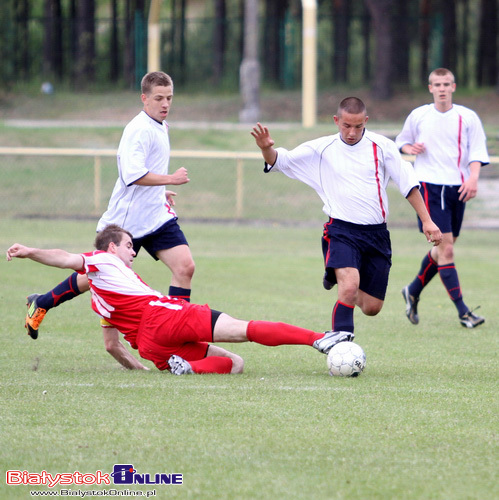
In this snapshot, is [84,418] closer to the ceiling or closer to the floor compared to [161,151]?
closer to the floor

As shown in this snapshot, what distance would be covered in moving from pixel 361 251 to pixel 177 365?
1544 mm

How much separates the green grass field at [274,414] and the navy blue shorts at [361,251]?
1.93ft

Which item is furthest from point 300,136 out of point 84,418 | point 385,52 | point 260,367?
point 84,418

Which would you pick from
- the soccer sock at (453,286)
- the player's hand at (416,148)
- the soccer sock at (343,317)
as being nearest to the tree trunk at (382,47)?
the player's hand at (416,148)

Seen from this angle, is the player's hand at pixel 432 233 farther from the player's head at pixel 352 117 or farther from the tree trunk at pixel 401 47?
the tree trunk at pixel 401 47

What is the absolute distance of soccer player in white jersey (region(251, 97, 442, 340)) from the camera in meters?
6.23

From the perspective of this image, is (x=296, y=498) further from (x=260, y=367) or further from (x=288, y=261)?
(x=288, y=261)

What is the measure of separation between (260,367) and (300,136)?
1630cm

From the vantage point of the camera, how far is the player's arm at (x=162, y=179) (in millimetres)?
6441

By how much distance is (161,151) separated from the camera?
697cm

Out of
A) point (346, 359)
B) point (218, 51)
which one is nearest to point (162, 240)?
point (346, 359)

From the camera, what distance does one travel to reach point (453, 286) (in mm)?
8242

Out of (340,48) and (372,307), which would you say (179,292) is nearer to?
(372,307)

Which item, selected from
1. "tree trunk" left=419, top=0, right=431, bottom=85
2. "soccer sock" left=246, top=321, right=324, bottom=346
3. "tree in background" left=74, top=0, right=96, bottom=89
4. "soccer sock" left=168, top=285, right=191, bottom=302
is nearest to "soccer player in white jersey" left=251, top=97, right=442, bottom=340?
"soccer sock" left=246, top=321, right=324, bottom=346
